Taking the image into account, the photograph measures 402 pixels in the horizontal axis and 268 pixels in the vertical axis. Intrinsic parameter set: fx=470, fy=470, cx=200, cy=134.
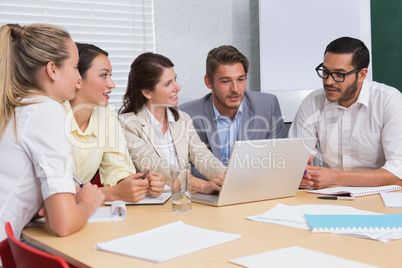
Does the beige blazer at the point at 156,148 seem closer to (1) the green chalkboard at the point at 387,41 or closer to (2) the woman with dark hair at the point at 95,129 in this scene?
(2) the woman with dark hair at the point at 95,129

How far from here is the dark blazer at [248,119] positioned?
2914mm

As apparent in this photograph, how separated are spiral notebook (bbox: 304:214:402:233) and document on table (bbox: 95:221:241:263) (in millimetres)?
253

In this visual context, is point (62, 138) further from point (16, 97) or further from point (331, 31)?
point (331, 31)

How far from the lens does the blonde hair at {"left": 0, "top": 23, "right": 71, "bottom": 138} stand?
146cm

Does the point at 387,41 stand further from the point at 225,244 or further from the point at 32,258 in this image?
the point at 32,258

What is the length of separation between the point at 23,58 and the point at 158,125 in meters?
1.14

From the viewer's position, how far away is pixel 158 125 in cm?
258

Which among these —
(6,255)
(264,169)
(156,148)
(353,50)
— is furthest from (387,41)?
(6,255)

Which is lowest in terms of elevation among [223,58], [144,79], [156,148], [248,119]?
→ [156,148]

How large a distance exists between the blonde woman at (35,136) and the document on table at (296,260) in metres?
0.58

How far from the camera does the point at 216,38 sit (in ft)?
12.2

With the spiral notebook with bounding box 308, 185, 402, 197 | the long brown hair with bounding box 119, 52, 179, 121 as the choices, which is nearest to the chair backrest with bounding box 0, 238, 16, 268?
the spiral notebook with bounding box 308, 185, 402, 197

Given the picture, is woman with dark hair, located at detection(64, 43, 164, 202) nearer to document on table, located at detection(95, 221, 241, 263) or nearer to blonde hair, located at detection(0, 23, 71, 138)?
blonde hair, located at detection(0, 23, 71, 138)

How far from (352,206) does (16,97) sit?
3.87ft
